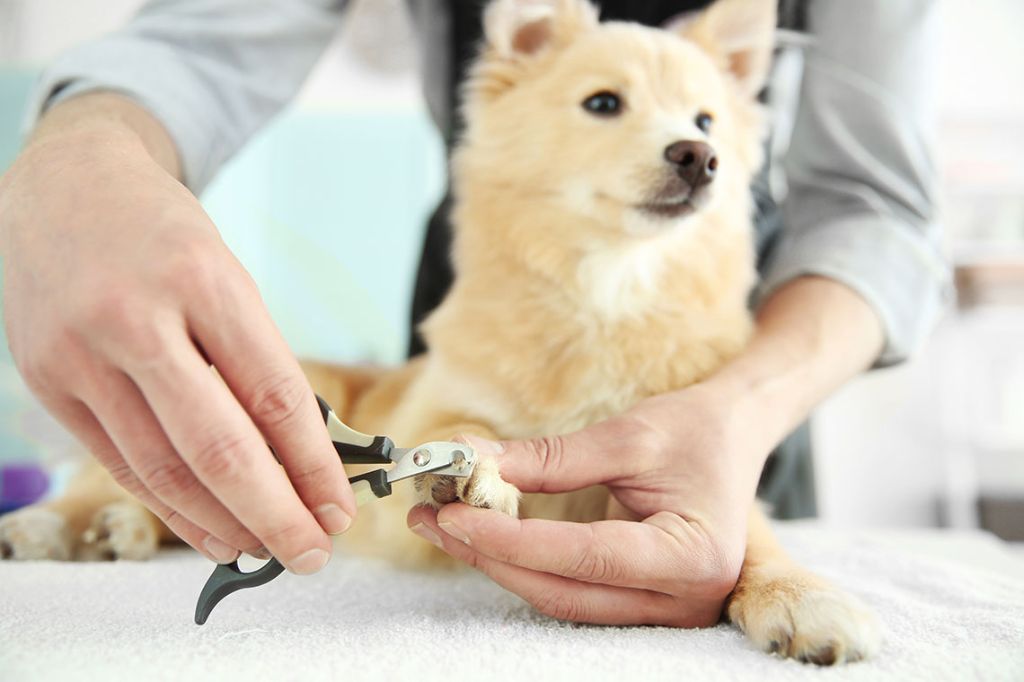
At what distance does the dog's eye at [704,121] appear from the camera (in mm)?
1372

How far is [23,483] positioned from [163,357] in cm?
192

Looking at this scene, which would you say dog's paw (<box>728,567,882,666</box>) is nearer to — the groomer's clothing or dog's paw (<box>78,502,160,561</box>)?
the groomer's clothing

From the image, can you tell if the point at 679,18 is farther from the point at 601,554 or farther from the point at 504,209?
the point at 601,554

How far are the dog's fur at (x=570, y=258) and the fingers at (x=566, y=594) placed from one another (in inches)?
6.2

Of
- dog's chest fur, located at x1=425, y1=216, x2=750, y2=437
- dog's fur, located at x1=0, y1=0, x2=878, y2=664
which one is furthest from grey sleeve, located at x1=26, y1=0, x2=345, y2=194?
dog's chest fur, located at x1=425, y1=216, x2=750, y2=437

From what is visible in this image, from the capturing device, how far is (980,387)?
4.22 meters

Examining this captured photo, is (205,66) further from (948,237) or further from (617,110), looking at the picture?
(948,237)

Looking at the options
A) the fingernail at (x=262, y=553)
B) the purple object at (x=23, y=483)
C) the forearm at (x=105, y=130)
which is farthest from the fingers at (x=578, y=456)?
the purple object at (x=23, y=483)

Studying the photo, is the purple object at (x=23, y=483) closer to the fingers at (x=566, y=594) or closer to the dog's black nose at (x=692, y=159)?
the fingers at (x=566, y=594)

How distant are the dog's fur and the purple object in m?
0.83

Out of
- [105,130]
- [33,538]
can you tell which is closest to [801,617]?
[105,130]

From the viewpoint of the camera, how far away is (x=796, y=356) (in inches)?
44.0

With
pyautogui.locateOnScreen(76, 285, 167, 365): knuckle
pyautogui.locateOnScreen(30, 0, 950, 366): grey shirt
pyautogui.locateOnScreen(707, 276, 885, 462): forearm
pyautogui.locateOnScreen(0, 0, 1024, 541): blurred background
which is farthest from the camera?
pyautogui.locateOnScreen(0, 0, 1024, 541): blurred background

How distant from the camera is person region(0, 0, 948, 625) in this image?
1.85 feet
